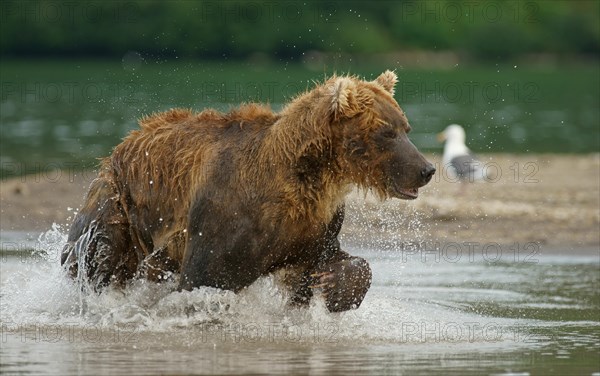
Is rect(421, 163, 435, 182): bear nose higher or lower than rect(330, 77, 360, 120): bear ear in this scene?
lower

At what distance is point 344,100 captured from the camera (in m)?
8.26

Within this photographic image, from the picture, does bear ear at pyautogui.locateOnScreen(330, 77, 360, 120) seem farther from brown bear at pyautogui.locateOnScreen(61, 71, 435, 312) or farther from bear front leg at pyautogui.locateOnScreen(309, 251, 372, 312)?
bear front leg at pyautogui.locateOnScreen(309, 251, 372, 312)

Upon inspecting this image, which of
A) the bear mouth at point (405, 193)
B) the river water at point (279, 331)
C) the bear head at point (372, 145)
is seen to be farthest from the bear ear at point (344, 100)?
the river water at point (279, 331)

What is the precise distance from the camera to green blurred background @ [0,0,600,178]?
5122cm

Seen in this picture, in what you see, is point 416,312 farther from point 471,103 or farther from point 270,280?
point 471,103

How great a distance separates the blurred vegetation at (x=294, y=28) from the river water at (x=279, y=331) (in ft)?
209

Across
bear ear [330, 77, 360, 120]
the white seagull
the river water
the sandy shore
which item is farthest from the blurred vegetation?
bear ear [330, 77, 360, 120]

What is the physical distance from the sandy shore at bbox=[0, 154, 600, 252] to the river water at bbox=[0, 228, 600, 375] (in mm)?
2247

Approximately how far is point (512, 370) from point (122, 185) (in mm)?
3046

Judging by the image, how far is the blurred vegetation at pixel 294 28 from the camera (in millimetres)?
82312

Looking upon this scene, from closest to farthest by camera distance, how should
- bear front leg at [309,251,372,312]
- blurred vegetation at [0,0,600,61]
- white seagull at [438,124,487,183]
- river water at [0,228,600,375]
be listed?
river water at [0,228,600,375], bear front leg at [309,251,372,312], white seagull at [438,124,487,183], blurred vegetation at [0,0,600,61]

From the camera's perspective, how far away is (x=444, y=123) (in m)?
34.7

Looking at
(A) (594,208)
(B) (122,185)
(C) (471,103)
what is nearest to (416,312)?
(B) (122,185)

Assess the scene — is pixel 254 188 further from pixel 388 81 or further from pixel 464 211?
pixel 464 211
